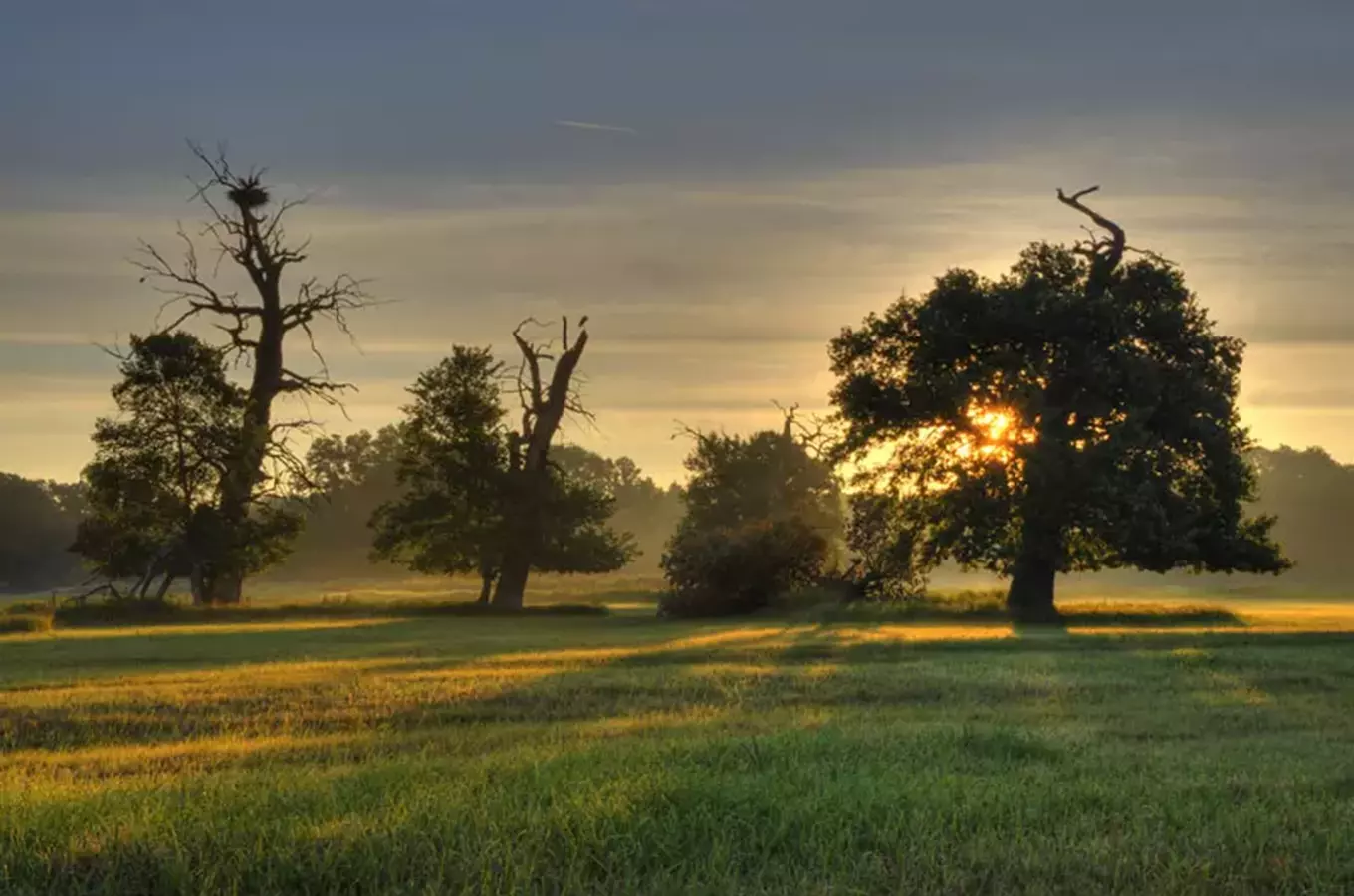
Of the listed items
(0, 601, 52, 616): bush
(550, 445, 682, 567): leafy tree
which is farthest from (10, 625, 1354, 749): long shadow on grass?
(550, 445, 682, 567): leafy tree

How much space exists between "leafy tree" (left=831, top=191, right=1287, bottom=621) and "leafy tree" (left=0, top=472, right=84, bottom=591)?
9016cm

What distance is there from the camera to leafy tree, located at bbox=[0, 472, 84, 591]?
117 m

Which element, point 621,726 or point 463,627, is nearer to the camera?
point 621,726

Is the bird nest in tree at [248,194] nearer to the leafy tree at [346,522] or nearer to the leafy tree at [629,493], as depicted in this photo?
the leafy tree at [346,522]

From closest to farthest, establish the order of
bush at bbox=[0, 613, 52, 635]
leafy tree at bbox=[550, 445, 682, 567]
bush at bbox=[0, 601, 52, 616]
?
Result: bush at bbox=[0, 613, 52, 635] < bush at bbox=[0, 601, 52, 616] < leafy tree at bbox=[550, 445, 682, 567]

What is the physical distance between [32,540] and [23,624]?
9327 cm

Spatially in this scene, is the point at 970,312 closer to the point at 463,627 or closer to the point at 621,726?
the point at 463,627

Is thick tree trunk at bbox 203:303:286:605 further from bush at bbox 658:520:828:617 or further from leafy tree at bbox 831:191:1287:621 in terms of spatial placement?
leafy tree at bbox 831:191:1287:621

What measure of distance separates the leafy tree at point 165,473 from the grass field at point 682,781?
31312mm

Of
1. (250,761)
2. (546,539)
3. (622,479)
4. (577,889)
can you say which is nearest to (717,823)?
(577,889)

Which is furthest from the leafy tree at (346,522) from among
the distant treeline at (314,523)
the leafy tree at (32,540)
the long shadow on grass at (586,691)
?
the long shadow on grass at (586,691)

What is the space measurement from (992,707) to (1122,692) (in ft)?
8.99

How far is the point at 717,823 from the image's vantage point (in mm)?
7641

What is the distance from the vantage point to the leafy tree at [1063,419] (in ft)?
133
